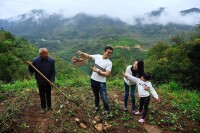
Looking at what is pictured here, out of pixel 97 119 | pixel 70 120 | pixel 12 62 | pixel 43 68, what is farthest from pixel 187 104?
pixel 12 62

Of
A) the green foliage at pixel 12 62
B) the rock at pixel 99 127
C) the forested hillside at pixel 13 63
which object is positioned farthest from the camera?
the green foliage at pixel 12 62

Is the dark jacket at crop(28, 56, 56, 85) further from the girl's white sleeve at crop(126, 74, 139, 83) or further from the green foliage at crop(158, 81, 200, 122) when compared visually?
the green foliage at crop(158, 81, 200, 122)


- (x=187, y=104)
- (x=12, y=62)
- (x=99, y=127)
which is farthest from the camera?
(x=12, y=62)

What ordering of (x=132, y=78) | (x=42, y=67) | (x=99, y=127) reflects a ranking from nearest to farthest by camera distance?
(x=99, y=127)
(x=42, y=67)
(x=132, y=78)

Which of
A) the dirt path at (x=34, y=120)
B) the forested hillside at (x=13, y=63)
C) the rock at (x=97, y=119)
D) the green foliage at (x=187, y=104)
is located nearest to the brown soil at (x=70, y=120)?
the dirt path at (x=34, y=120)

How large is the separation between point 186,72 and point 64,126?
737 inches

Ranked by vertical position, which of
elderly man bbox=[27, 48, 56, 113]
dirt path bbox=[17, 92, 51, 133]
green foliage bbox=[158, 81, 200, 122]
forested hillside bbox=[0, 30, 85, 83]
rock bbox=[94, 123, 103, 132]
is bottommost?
forested hillside bbox=[0, 30, 85, 83]

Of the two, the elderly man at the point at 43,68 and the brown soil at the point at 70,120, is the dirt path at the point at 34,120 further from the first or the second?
the elderly man at the point at 43,68

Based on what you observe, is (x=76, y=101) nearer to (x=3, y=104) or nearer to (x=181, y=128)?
(x=3, y=104)

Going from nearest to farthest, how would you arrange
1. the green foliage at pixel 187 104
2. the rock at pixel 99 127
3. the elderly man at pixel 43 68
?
the rock at pixel 99 127 → the elderly man at pixel 43 68 → the green foliage at pixel 187 104

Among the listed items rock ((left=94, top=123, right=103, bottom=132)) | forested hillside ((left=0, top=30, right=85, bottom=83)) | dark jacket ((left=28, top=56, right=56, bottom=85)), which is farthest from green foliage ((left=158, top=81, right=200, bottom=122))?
forested hillside ((left=0, top=30, right=85, bottom=83))

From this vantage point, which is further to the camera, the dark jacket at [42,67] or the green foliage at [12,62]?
the green foliage at [12,62]

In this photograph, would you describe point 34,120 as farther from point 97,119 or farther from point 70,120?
point 97,119

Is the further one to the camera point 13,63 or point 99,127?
point 13,63
